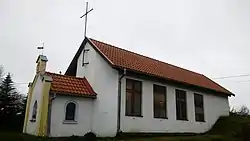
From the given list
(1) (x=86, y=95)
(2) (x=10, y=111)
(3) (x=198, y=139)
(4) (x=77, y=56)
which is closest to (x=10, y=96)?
(2) (x=10, y=111)

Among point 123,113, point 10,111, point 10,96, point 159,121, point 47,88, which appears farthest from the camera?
point 10,96

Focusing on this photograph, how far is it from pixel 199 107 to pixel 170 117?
4.33 meters

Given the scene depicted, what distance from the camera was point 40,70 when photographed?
1623cm

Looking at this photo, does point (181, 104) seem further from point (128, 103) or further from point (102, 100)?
point (102, 100)

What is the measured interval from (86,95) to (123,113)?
8.16 ft

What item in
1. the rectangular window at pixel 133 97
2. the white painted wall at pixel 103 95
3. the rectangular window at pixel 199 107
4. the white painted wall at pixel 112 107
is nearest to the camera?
the white painted wall at pixel 103 95

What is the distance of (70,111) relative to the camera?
1517cm

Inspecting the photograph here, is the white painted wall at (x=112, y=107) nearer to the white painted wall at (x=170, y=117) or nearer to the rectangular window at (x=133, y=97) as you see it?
the white painted wall at (x=170, y=117)

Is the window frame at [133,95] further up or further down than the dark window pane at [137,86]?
further down

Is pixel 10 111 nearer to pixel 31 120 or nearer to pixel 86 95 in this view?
pixel 31 120

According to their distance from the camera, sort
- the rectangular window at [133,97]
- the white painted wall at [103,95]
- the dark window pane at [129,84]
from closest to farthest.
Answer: the white painted wall at [103,95] → the rectangular window at [133,97] → the dark window pane at [129,84]

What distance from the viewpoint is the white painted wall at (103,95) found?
15.4 m

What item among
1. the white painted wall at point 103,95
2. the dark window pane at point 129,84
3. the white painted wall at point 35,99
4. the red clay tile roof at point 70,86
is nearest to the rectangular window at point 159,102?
the dark window pane at point 129,84

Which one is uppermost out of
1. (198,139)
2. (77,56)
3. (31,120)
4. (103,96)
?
(77,56)
